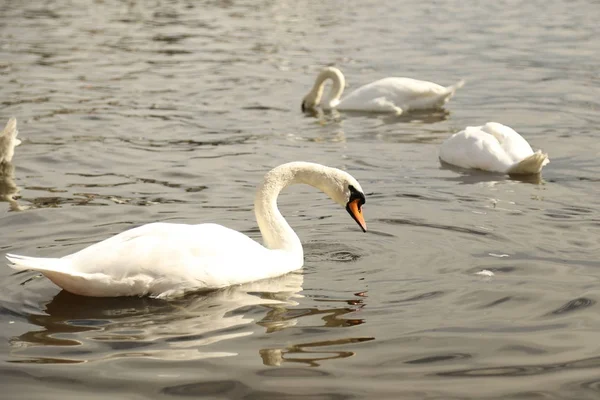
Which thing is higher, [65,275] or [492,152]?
[65,275]

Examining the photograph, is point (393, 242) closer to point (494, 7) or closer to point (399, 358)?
point (399, 358)

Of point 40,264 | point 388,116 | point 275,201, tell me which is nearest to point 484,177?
point 275,201

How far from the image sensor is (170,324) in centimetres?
679

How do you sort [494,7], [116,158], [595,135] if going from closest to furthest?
[116,158] → [595,135] → [494,7]

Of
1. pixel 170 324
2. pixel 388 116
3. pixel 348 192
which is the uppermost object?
pixel 348 192

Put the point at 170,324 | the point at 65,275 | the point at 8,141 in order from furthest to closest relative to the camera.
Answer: the point at 8,141, the point at 65,275, the point at 170,324

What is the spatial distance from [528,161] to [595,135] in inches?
A: 112

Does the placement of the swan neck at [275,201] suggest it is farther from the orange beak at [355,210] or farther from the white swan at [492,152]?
the white swan at [492,152]

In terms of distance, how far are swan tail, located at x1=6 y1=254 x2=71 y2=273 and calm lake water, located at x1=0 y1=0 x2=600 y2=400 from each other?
327 mm

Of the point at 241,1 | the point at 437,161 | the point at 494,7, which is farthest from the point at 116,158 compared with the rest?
the point at 241,1

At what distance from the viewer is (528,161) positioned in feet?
38.5

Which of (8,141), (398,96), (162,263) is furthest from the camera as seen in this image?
(398,96)

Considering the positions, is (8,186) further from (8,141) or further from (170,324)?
(170,324)

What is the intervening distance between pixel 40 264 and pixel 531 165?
21.6 feet
